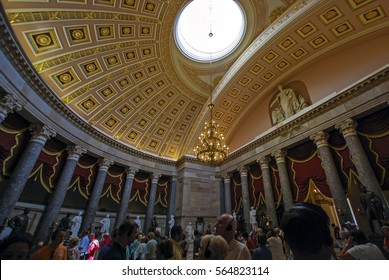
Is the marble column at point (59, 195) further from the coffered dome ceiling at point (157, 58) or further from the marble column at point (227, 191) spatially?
the marble column at point (227, 191)

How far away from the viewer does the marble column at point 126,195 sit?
1069 centimetres

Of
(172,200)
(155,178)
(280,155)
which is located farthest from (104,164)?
(280,155)

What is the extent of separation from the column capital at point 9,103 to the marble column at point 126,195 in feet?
21.5

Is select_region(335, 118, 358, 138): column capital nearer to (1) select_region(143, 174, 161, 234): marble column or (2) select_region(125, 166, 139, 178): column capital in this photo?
(1) select_region(143, 174, 161, 234): marble column

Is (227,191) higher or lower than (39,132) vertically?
lower

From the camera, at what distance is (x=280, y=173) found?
9.40 metres

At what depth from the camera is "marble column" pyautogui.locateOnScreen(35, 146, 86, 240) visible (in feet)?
25.3

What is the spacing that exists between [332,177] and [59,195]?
1175cm

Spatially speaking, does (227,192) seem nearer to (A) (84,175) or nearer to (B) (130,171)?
(B) (130,171)

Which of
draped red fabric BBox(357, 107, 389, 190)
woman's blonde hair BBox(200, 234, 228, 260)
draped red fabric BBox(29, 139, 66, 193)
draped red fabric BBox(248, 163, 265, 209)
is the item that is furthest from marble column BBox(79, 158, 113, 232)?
draped red fabric BBox(357, 107, 389, 190)

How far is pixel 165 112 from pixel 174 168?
4273 millimetres

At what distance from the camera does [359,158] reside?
671 centimetres

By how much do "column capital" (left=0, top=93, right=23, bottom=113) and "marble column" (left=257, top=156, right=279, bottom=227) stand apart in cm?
1125

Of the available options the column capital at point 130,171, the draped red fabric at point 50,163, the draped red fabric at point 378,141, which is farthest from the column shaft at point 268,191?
the draped red fabric at point 50,163
